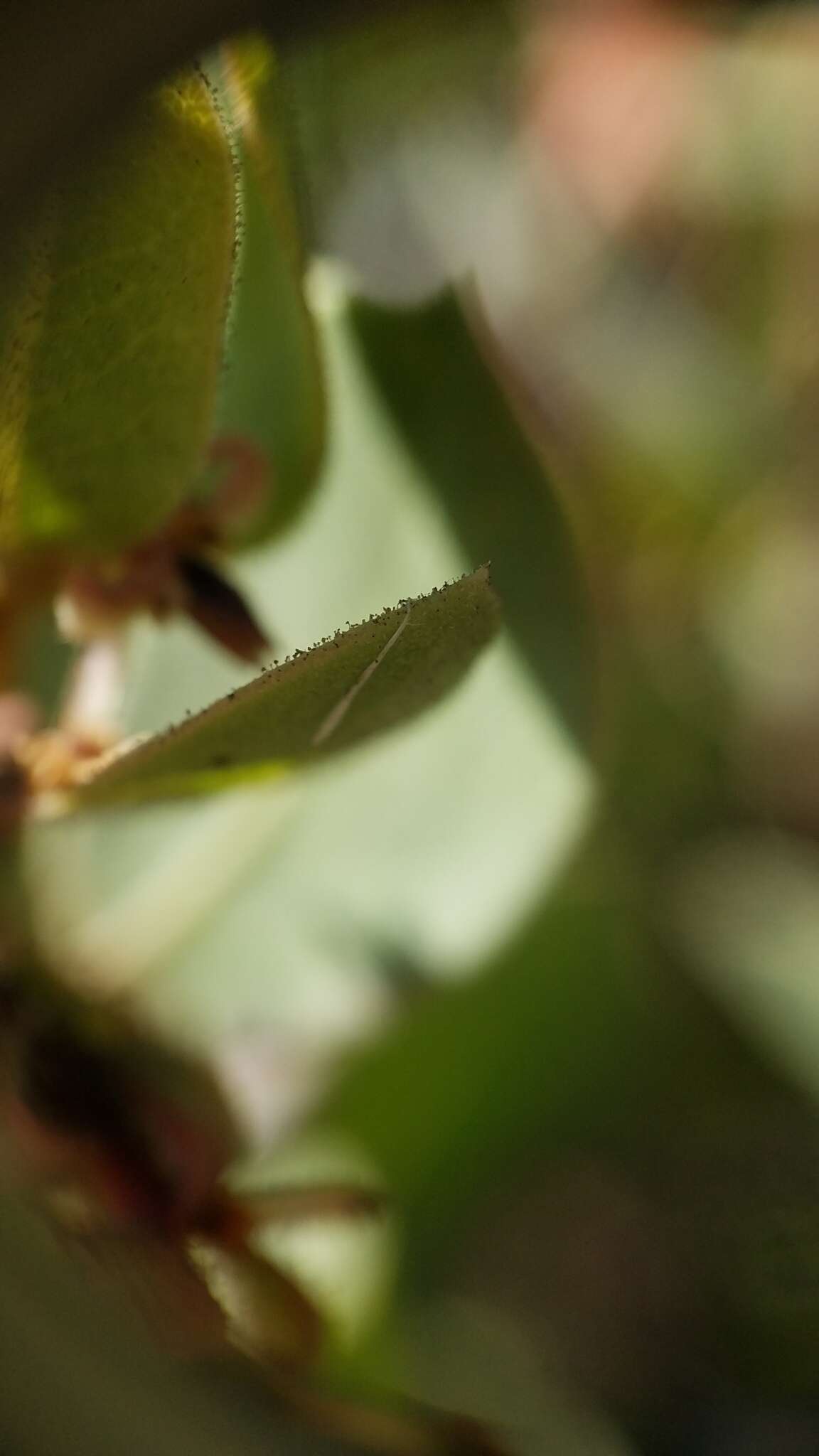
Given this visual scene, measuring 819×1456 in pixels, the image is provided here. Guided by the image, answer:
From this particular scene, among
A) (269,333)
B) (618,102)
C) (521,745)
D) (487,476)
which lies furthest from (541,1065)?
(618,102)

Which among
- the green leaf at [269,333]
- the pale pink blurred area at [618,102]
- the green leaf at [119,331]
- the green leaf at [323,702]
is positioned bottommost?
the green leaf at [323,702]

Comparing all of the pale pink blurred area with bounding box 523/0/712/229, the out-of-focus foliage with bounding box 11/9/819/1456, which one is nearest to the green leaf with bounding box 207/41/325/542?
the out-of-focus foliage with bounding box 11/9/819/1456

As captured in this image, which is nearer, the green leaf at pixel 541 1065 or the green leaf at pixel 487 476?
the green leaf at pixel 487 476

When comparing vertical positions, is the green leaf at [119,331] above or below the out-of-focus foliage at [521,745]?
below

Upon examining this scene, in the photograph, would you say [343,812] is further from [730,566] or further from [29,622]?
[730,566]

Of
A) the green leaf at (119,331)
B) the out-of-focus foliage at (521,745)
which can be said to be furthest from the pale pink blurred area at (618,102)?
the green leaf at (119,331)

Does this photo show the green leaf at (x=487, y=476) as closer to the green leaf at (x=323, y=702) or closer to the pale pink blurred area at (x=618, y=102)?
the green leaf at (x=323, y=702)
